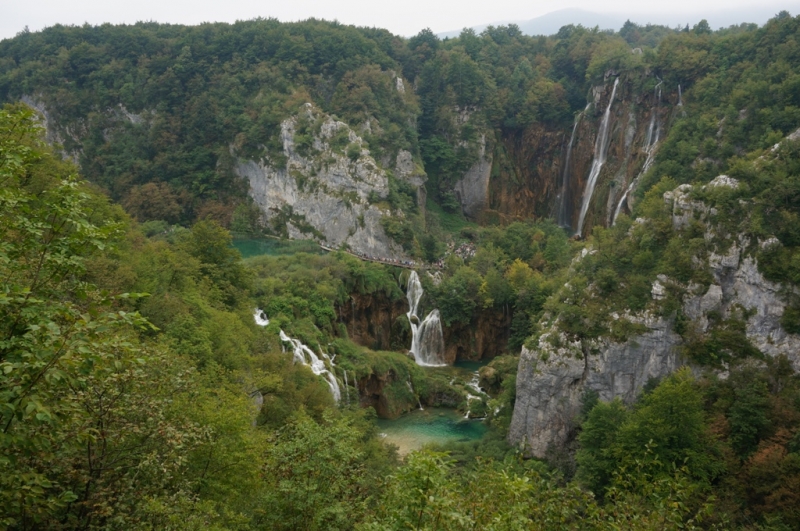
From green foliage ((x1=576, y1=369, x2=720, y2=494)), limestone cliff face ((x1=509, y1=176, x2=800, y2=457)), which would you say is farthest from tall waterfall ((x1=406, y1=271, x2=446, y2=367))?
green foliage ((x1=576, y1=369, x2=720, y2=494))

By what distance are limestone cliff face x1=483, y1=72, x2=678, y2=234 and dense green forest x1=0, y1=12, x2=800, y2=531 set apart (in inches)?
70.4

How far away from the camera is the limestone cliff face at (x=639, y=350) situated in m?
25.3

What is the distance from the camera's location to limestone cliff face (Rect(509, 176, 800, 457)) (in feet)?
83.1

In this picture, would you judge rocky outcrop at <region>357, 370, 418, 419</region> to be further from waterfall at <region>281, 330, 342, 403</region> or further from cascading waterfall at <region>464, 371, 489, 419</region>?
waterfall at <region>281, 330, 342, 403</region>

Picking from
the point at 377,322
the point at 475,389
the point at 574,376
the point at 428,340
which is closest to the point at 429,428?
the point at 475,389

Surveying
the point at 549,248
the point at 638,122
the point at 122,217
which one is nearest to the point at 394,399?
the point at 122,217

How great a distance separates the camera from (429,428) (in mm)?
30797

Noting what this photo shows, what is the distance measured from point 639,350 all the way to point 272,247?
1292 inches

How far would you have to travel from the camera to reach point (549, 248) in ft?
152

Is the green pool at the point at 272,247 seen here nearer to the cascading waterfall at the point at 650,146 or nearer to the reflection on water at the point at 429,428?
the reflection on water at the point at 429,428

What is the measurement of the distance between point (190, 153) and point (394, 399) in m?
40.8

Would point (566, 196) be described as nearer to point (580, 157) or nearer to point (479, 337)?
point (580, 157)

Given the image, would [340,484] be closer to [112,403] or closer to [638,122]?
[112,403]

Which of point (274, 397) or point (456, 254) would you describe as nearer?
point (274, 397)
